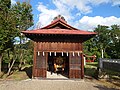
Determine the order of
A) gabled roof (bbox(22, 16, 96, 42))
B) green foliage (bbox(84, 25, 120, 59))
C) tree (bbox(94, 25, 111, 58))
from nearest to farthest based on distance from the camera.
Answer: gabled roof (bbox(22, 16, 96, 42)) → green foliage (bbox(84, 25, 120, 59)) → tree (bbox(94, 25, 111, 58))

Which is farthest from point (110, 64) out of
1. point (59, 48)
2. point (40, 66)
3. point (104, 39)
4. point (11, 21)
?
point (104, 39)

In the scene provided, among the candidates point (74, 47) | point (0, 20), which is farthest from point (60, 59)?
point (0, 20)

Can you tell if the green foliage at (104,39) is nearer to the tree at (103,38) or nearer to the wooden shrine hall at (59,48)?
the tree at (103,38)

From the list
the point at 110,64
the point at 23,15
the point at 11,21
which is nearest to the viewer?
the point at 11,21

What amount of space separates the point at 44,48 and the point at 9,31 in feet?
15.5

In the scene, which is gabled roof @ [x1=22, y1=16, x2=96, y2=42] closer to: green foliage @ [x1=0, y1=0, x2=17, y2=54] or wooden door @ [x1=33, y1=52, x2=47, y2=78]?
wooden door @ [x1=33, y1=52, x2=47, y2=78]

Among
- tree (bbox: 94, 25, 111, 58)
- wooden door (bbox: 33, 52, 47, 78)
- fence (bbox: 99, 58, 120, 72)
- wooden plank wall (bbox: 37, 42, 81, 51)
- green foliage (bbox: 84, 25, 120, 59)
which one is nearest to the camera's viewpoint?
wooden door (bbox: 33, 52, 47, 78)

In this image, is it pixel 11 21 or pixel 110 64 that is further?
pixel 110 64

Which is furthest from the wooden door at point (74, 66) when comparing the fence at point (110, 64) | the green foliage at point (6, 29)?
the green foliage at point (6, 29)

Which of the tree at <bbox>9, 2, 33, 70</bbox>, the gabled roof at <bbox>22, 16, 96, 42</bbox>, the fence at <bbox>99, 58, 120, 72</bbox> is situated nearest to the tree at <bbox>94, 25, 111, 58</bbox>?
the fence at <bbox>99, 58, 120, 72</bbox>

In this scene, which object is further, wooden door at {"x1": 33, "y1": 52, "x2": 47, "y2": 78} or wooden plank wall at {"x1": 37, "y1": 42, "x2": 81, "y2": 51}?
wooden plank wall at {"x1": 37, "y1": 42, "x2": 81, "y2": 51}

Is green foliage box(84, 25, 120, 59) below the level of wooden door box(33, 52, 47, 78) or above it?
above

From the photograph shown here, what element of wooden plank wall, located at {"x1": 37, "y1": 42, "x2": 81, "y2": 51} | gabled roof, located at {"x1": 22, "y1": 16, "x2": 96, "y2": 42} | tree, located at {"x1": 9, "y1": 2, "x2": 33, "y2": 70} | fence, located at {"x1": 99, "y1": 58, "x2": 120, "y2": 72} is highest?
tree, located at {"x1": 9, "y1": 2, "x2": 33, "y2": 70}

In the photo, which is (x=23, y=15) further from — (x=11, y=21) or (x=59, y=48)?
(x=59, y=48)
